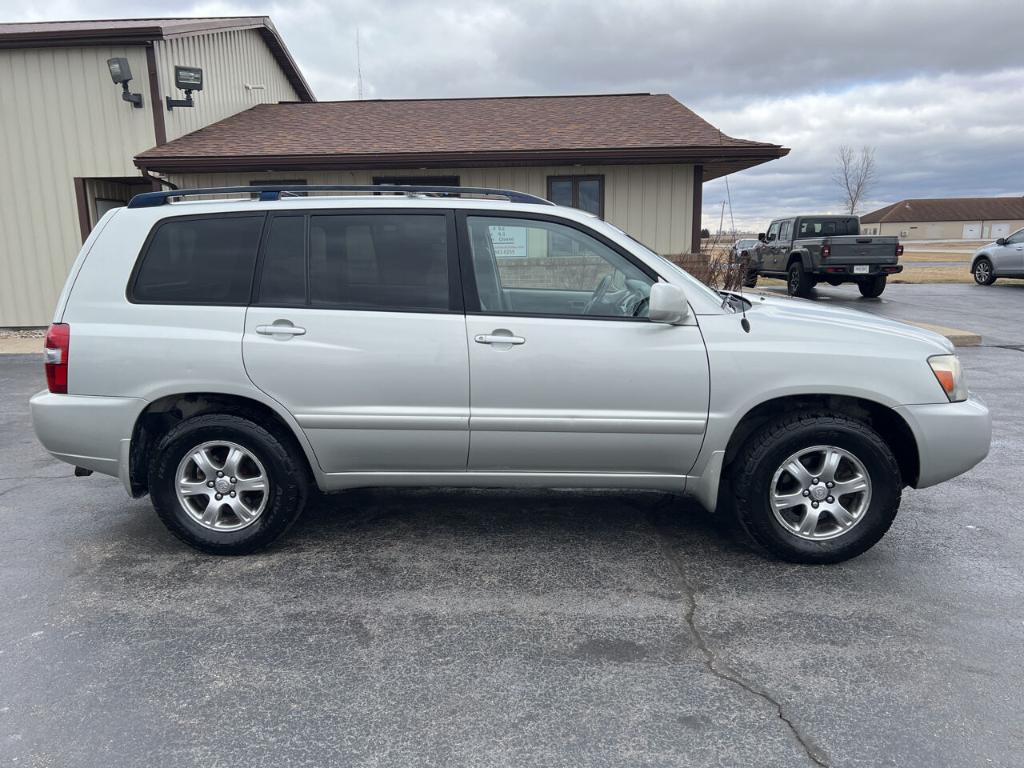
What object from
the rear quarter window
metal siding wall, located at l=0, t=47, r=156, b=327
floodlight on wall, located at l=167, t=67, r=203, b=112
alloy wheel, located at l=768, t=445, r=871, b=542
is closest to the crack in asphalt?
alloy wheel, located at l=768, t=445, r=871, b=542

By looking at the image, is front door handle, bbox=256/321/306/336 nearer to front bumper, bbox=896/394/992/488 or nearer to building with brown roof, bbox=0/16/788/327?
front bumper, bbox=896/394/992/488

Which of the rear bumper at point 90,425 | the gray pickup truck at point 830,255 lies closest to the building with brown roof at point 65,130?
the rear bumper at point 90,425

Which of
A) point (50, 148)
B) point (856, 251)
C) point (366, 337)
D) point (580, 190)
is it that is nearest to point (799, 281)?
point (856, 251)

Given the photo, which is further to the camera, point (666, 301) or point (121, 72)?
point (121, 72)

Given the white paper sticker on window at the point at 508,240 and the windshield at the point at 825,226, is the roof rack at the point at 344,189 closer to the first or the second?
the white paper sticker on window at the point at 508,240

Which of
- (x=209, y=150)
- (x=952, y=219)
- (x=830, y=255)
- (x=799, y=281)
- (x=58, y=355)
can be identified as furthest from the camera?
(x=952, y=219)

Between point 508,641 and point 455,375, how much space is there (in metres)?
1.30

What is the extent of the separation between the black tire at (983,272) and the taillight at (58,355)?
77.4 feet

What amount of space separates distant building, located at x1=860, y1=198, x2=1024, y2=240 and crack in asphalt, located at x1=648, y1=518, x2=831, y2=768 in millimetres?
114091

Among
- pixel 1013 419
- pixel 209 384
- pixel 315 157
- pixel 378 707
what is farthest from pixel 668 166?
pixel 378 707

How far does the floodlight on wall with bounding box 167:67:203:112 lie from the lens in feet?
42.2

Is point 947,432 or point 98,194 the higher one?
point 98,194

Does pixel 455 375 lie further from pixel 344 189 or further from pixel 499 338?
pixel 344 189

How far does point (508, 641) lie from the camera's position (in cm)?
320
